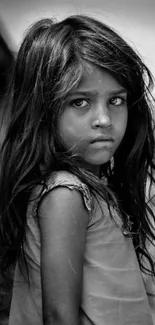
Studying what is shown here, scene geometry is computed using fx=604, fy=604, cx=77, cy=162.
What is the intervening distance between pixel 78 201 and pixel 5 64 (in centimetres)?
174

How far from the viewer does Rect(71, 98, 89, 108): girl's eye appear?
5.42 feet

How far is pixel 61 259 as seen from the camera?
4.83ft

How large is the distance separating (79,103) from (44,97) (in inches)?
3.9

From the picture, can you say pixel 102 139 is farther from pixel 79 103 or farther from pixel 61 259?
pixel 61 259

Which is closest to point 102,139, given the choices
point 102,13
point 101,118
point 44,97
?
point 101,118

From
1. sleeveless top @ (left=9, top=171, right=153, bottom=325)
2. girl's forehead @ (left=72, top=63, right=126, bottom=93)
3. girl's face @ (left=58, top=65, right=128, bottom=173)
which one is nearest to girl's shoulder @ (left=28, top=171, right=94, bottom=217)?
sleeveless top @ (left=9, top=171, right=153, bottom=325)

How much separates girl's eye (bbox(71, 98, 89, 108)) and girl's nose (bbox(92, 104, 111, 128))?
36 millimetres

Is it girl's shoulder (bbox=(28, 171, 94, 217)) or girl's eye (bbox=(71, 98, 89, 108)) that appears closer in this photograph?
girl's shoulder (bbox=(28, 171, 94, 217))

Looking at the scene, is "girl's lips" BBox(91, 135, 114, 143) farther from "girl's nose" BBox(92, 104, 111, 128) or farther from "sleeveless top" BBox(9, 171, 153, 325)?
"sleeveless top" BBox(9, 171, 153, 325)

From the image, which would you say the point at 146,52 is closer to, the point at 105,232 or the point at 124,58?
the point at 124,58

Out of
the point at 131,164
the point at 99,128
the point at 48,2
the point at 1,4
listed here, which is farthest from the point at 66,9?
the point at 99,128

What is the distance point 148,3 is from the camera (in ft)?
10.8

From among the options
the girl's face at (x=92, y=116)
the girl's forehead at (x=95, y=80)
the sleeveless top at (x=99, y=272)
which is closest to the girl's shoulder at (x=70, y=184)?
the sleeveless top at (x=99, y=272)

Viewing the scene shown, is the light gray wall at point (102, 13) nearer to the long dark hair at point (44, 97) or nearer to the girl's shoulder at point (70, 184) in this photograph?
the long dark hair at point (44, 97)
